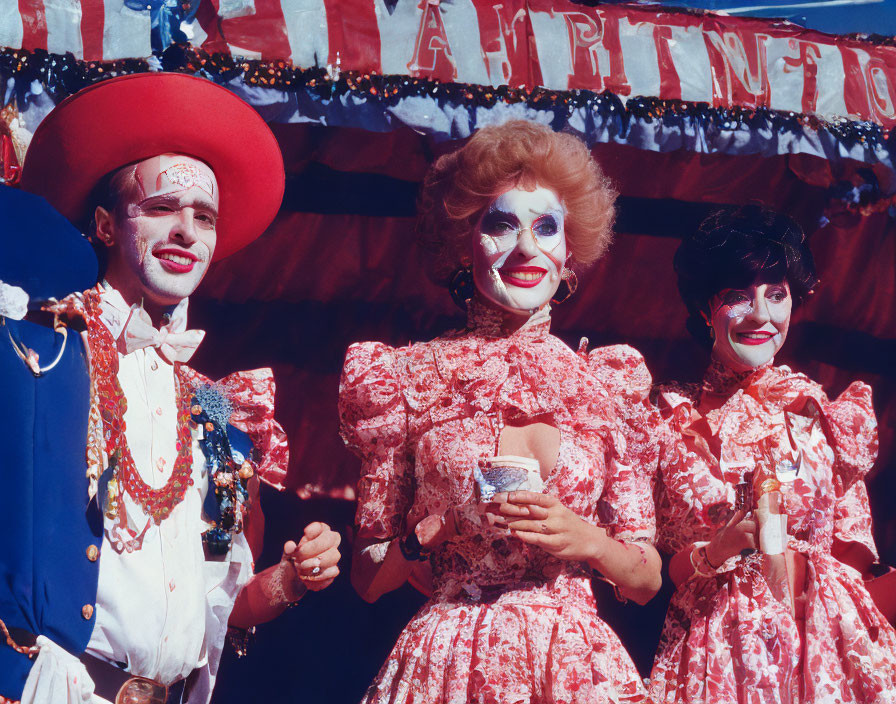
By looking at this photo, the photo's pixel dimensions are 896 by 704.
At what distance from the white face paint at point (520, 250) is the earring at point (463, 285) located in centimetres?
6

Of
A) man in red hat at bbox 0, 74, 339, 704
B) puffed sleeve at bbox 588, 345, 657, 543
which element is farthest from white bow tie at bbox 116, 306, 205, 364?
puffed sleeve at bbox 588, 345, 657, 543

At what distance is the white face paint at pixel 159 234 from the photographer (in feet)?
8.66

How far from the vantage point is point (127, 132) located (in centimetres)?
263

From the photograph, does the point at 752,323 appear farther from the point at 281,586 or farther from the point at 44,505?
the point at 44,505

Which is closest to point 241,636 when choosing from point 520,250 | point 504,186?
point 520,250

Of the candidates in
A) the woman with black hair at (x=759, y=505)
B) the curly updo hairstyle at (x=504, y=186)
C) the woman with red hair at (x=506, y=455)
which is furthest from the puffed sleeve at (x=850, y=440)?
the curly updo hairstyle at (x=504, y=186)

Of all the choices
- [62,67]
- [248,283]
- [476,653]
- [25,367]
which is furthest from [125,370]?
[248,283]

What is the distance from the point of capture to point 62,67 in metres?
2.75

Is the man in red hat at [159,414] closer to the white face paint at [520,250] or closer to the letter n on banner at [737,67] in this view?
the white face paint at [520,250]

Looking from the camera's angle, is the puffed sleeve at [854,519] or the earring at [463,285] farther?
the puffed sleeve at [854,519]

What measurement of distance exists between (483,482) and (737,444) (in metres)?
1.04

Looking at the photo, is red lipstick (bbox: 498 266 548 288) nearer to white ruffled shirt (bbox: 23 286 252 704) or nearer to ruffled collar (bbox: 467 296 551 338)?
ruffled collar (bbox: 467 296 551 338)

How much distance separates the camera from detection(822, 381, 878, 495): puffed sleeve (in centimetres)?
337

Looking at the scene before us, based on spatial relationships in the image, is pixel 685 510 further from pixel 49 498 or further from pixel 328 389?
pixel 49 498
